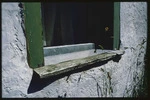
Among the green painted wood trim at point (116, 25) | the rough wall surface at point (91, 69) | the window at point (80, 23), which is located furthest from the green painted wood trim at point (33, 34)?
the green painted wood trim at point (116, 25)

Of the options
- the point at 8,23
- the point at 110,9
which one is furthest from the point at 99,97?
the point at 8,23

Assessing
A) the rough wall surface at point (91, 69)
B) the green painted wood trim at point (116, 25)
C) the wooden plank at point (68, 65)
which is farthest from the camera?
the green painted wood trim at point (116, 25)

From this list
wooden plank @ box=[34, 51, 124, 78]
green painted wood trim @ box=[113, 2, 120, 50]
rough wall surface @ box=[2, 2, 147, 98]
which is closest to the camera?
rough wall surface @ box=[2, 2, 147, 98]

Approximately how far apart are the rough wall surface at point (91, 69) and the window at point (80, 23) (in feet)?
0.65

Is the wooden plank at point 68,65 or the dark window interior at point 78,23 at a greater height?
the dark window interior at point 78,23

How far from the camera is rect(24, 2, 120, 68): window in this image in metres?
2.47

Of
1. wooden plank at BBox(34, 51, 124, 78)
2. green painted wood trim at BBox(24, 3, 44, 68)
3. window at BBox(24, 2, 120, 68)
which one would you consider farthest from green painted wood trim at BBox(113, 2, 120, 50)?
green painted wood trim at BBox(24, 3, 44, 68)

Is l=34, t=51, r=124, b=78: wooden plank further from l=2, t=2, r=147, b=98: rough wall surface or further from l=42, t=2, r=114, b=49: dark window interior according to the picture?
l=42, t=2, r=114, b=49: dark window interior

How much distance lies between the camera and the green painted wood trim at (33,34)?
1.51 m

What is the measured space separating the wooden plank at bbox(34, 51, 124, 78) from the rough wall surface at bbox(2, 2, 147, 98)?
3.7 inches

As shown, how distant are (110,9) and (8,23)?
1403 millimetres

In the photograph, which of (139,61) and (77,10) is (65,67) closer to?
(77,10)

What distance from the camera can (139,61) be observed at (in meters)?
3.04

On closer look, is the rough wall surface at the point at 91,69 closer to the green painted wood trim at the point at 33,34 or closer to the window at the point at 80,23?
the green painted wood trim at the point at 33,34
